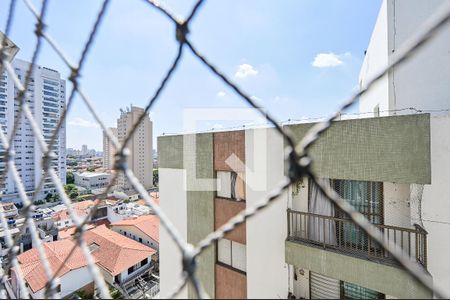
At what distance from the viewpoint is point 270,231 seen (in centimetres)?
294

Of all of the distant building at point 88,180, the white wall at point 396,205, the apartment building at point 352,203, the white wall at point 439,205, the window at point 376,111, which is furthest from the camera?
the distant building at point 88,180

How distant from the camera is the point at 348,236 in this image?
11.3 ft

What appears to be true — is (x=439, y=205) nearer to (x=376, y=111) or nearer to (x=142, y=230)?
(x=376, y=111)

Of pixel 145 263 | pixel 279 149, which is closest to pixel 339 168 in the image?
pixel 279 149

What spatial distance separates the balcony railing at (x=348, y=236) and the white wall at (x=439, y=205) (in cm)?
20

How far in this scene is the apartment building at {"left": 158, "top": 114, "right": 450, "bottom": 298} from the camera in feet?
9.20

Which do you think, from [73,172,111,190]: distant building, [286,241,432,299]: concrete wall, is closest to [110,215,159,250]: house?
[286,241,432,299]: concrete wall

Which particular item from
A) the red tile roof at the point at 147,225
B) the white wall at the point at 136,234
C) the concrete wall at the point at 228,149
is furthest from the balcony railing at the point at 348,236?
the white wall at the point at 136,234

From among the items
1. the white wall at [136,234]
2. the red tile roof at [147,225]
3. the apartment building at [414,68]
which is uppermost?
the apartment building at [414,68]

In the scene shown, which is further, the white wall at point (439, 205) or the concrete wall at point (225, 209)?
the concrete wall at point (225, 209)

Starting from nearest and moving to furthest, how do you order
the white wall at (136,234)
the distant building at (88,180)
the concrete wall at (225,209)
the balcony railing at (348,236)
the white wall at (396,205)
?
the balcony railing at (348,236) < the white wall at (396,205) < the concrete wall at (225,209) < the white wall at (136,234) < the distant building at (88,180)

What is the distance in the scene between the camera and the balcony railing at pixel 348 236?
9.94ft

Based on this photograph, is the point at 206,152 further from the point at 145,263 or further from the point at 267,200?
the point at 145,263

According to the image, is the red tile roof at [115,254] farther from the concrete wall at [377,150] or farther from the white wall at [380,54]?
the white wall at [380,54]
